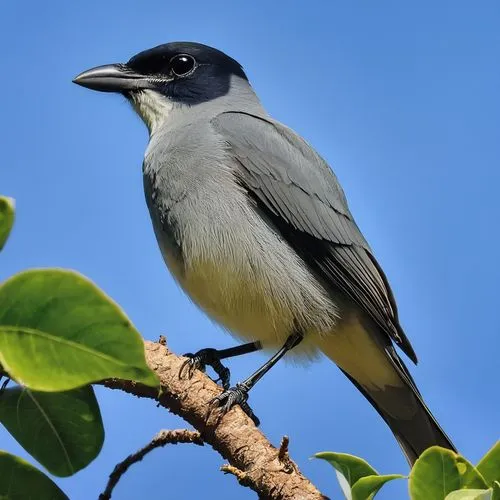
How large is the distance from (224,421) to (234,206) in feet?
6.47

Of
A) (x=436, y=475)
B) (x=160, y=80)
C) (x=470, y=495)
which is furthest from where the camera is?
(x=160, y=80)

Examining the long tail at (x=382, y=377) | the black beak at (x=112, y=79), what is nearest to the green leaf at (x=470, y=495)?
the long tail at (x=382, y=377)

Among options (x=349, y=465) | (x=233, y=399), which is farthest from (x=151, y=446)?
(x=349, y=465)

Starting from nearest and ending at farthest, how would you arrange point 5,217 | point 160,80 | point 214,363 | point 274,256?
point 5,217 < point 214,363 < point 274,256 < point 160,80

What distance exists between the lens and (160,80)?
6.27 metres

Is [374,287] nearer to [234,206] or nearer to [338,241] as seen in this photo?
[338,241]

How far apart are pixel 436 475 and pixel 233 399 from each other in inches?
51.8

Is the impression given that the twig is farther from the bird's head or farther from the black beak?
the black beak

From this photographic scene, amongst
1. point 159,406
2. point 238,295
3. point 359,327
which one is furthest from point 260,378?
point 159,406

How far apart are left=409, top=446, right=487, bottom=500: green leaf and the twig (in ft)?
3.39

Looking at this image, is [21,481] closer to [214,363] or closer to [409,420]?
[214,363]

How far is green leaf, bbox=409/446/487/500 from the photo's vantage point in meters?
2.23

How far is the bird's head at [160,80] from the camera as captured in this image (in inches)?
242

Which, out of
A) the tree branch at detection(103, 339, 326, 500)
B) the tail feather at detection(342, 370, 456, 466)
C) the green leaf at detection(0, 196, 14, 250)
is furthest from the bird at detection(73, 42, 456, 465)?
the green leaf at detection(0, 196, 14, 250)
